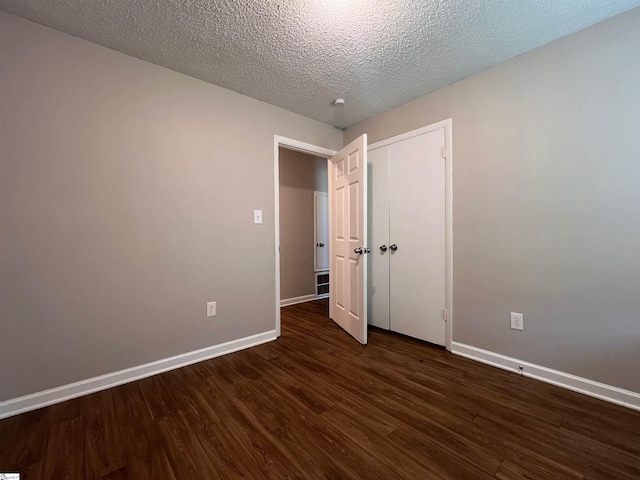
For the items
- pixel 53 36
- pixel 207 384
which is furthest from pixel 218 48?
pixel 207 384

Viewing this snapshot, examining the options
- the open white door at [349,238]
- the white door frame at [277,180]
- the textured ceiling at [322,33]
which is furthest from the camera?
the white door frame at [277,180]

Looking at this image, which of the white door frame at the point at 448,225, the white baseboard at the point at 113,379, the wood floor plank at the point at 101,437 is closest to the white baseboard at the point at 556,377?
the white door frame at the point at 448,225

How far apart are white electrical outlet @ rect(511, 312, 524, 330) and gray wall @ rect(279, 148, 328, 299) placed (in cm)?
279

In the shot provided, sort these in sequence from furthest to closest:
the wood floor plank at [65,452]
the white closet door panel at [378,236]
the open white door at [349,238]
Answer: the white closet door panel at [378,236], the open white door at [349,238], the wood floor plank at [65,452]

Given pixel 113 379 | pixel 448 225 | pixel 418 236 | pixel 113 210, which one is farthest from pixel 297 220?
pixel 113 379

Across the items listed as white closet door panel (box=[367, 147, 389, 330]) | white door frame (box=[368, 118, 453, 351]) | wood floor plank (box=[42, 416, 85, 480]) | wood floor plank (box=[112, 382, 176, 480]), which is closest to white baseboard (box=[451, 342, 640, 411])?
white door frame (box=[368, 118, 453, 351])

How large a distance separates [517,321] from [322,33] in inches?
95.2

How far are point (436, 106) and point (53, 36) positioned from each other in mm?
2802

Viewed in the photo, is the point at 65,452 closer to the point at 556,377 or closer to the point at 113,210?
the point at 113,210

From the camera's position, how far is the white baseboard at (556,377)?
1558mm

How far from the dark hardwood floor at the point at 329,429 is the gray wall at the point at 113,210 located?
0.35 m

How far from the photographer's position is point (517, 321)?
197cm

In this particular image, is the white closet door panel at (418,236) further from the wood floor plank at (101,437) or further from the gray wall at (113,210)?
the wood floor plank at (101,437)

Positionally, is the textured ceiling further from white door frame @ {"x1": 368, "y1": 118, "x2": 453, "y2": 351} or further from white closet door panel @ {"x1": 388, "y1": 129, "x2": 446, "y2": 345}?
white closet door panel @ {"x1": 388, "y1": 129, "x2": 446, "y2": 345}
